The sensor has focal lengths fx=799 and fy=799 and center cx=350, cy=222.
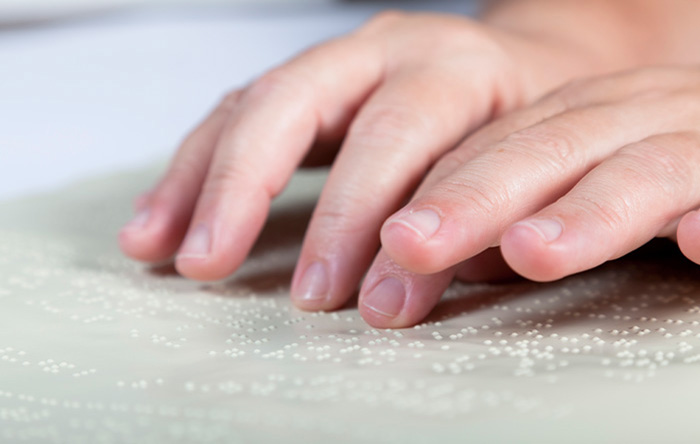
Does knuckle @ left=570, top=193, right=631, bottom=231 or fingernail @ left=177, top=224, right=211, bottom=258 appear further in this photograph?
fingernail @ left=177, top=224, right=211, bottom=258

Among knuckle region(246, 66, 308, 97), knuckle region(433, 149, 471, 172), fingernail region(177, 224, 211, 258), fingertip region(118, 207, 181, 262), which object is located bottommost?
fingertip region(118, 207, 181, 262)

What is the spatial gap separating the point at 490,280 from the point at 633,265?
90 mm

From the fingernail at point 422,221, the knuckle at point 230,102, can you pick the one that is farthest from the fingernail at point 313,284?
the knuckle at point 230,102

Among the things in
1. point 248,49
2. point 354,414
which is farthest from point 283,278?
point 248,49

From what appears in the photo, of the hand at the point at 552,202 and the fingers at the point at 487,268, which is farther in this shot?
the fingers at the point at 487,268

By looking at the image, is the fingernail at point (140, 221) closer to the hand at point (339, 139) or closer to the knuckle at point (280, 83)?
the hand at point (339, 139)

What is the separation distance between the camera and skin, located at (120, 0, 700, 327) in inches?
14.6

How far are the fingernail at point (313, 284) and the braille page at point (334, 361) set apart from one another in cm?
1

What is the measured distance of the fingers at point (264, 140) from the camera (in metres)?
0.50

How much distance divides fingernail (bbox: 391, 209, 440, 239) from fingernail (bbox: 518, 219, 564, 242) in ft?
0.13

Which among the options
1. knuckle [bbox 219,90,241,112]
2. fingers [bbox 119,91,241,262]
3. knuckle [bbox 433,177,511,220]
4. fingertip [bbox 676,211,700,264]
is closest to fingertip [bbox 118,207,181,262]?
fingers [bbox 119,91,241,262]

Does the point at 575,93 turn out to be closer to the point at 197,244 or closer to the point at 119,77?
the point at 197,244

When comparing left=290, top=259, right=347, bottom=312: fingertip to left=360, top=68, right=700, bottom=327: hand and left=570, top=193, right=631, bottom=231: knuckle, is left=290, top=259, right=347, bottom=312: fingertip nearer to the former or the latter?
left=360, top=68, right=700, bottom=327: hand

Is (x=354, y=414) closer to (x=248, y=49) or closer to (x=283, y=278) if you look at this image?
(x=283, y=278)
